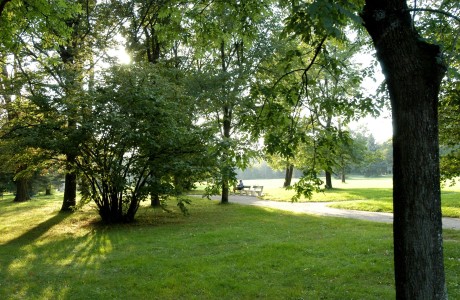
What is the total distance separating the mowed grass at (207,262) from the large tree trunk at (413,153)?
3.03 metres

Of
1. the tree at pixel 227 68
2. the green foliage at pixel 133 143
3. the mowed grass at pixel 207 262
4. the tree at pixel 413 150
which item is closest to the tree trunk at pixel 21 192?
the tree at pixel 227 68

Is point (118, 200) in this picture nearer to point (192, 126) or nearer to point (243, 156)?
point (192, 126)

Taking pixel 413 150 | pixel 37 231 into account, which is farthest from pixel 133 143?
pixel 413 150

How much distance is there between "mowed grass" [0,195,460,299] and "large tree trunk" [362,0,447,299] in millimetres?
3034

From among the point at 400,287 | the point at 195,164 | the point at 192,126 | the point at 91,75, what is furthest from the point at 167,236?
the point at 91,75

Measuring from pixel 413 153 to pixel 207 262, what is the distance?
19.8 feet

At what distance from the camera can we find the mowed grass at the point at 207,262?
6609 millimetres

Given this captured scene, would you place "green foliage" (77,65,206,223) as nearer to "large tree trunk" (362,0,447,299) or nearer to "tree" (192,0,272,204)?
"tree" (192,0,272,204)

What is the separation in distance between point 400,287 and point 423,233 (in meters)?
0.56

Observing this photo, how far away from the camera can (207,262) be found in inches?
332

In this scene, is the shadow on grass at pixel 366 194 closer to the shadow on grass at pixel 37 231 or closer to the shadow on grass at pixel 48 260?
the shadow on grass at pixel 48 260

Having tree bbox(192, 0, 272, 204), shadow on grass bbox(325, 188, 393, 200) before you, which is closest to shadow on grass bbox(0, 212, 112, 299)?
tree bbox(192, 0, 272, 204)

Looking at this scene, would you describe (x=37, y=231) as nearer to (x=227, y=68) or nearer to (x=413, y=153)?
(x=413, y=153)

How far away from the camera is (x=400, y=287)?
3453mm
